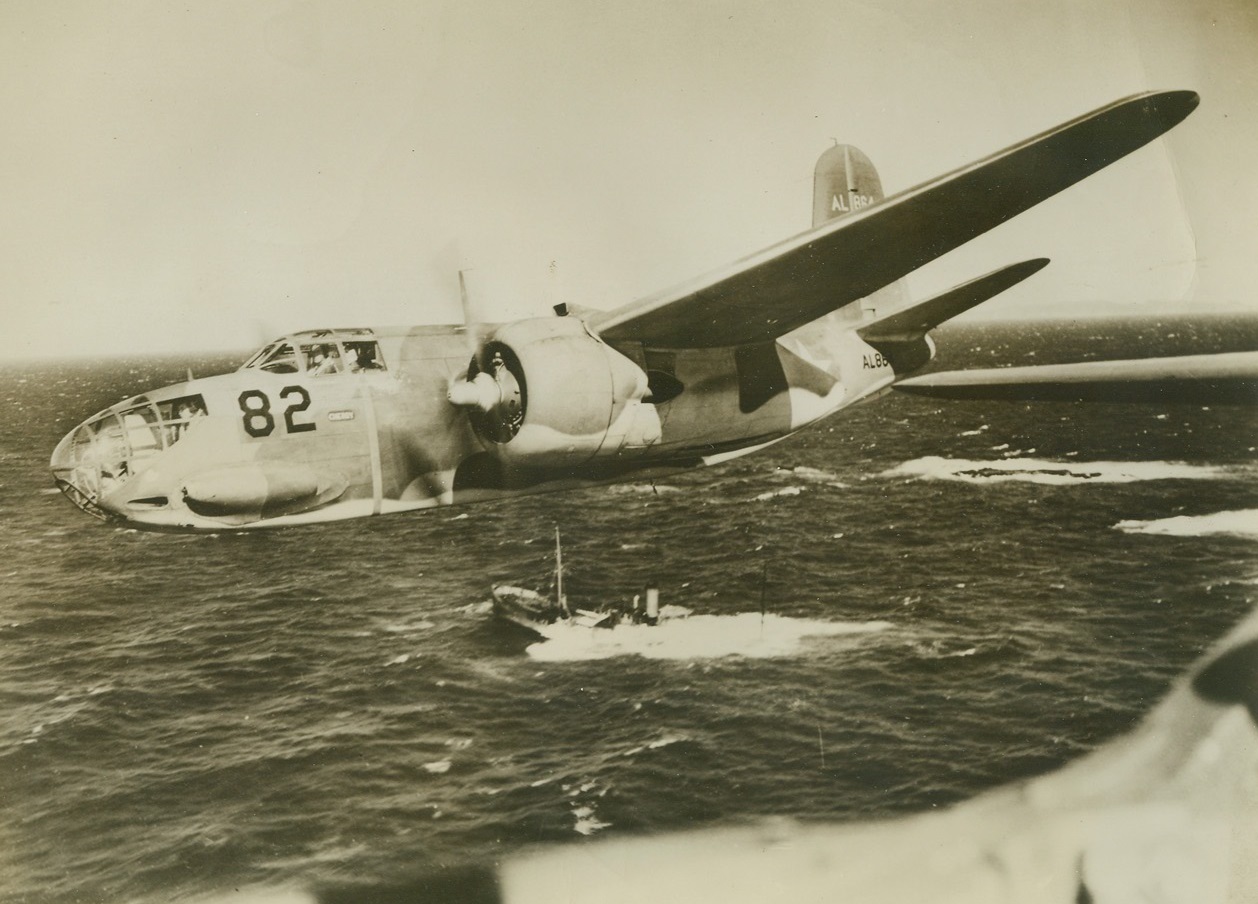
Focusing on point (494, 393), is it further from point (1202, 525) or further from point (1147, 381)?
point (1202, 525)

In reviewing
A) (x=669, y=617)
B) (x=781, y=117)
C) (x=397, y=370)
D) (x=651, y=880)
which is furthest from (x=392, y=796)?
(x=781, y=117)

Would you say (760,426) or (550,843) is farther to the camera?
(760,426)

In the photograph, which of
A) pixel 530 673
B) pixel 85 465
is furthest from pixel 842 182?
pixel 85 465

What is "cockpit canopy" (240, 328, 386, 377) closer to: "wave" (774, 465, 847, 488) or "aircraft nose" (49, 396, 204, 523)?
"aircraft nose" (49, 396, 204, 523)

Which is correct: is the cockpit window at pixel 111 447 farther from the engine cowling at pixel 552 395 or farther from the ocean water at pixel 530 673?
the engine cowling at pixel 552 395

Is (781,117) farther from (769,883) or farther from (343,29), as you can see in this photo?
(769,883)

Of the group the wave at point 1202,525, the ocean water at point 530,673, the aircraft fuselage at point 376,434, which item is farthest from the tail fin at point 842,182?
the wave at point 1202,525
